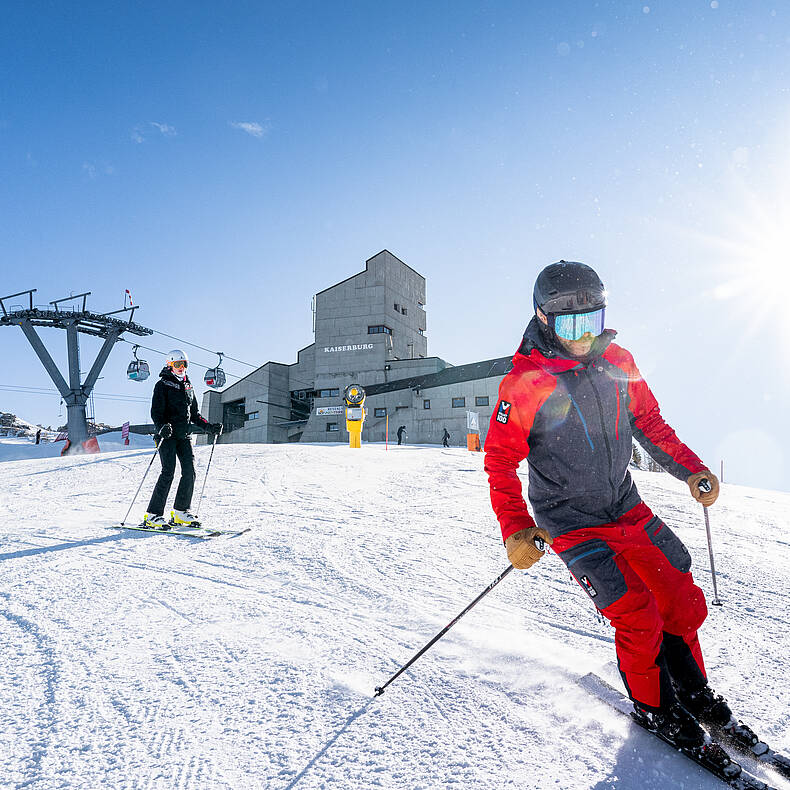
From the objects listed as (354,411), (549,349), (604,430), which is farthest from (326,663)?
(354,411)

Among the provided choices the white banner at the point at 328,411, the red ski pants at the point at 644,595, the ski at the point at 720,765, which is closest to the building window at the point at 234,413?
the white banner at the point at 328,411

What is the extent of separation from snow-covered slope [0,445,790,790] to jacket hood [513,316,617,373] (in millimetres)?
1420

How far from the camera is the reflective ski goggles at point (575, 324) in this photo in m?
2.20

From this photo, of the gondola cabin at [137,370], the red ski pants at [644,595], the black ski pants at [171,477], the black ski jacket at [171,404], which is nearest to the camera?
the red ski pants at [644,595]

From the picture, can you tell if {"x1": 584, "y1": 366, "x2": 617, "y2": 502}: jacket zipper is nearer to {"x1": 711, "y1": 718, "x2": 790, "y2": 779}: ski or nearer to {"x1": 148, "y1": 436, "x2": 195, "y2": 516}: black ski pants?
{"x1": 711, "y1": 718, "x2": 790, "y2": 779}: ski

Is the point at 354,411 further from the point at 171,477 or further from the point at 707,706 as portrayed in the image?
the point at 707,706

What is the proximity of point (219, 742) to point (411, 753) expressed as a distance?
2.23 feet

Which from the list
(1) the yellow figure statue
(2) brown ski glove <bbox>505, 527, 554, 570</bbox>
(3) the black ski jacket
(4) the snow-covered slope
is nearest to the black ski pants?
(3) the black ski jacket

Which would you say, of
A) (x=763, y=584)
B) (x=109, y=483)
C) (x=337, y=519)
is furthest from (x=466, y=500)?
(x=109, y=483)

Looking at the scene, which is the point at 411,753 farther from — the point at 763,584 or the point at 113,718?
the point at 763,584

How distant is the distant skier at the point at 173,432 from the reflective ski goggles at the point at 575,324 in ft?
16.1

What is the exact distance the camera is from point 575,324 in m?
2.20

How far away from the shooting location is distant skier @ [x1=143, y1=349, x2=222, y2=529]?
5.75 m

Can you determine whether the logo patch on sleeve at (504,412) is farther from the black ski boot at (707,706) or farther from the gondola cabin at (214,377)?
the gondola cabin at (214,377)
